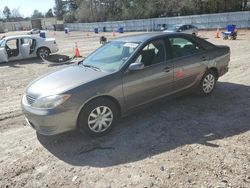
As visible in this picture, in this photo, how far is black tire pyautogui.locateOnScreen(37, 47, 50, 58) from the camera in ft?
48.8

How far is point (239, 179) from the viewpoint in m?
3.39

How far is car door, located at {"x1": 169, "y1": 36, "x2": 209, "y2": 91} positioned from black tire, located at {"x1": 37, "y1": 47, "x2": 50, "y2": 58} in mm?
10475

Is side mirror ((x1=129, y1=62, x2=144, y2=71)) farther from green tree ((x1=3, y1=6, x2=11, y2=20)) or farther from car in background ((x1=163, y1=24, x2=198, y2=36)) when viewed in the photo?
green tree ((x1=3, y1=6, x2=11, y2=20))

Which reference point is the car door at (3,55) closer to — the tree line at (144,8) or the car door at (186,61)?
the car door at (186,61)

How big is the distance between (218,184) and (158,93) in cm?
229

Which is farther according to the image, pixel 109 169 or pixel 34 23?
pixel 34 23

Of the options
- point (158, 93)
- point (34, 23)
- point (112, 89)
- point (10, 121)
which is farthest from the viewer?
point (34, 23)

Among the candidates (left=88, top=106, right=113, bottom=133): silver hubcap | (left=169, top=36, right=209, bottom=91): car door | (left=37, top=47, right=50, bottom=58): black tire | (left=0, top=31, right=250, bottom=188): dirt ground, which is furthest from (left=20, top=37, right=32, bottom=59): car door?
(left=88, top=106, right=113, bottom=133): silver hubcap

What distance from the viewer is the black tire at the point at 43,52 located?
14.9 metres

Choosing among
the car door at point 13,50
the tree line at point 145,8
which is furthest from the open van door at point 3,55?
the tree line at point 145,8

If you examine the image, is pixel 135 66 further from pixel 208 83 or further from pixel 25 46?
pixel 25 46

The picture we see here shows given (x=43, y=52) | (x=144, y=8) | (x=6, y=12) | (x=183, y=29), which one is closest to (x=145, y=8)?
(x=144, y=8)

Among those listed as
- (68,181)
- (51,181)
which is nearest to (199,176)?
(68,181)

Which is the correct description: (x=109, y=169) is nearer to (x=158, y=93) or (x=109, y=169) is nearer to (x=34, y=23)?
(x=158, y=93)
